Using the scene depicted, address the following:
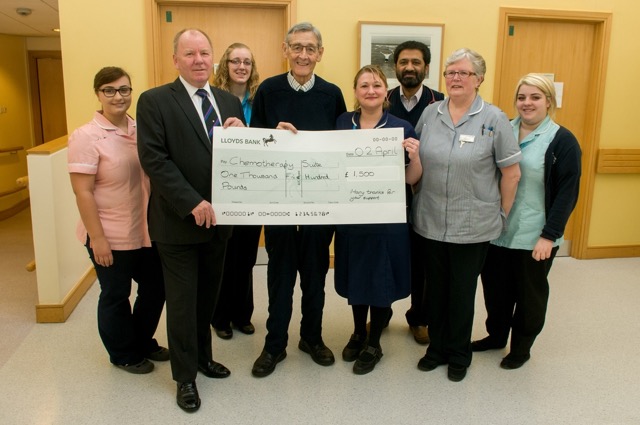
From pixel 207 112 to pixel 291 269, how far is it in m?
0.85

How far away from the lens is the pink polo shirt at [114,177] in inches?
92.0

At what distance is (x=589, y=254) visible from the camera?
4.71 metres

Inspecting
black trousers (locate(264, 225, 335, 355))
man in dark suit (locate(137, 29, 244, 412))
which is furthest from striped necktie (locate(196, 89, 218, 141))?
black trousers (locate(264, 225, 335, 355))

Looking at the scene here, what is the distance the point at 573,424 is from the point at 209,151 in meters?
1.94

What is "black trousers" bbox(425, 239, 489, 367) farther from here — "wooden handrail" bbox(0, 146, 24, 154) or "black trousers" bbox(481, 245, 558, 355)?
"wooden handrail" bbox(0, 146, 24, 154)

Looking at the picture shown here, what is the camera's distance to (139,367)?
105 inches

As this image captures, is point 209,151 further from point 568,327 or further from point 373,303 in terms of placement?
point 568,327

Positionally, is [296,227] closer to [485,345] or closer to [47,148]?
[485,345]

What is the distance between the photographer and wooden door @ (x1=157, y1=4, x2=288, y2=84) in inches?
157

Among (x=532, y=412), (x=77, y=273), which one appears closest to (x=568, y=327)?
(x=532, y=412)

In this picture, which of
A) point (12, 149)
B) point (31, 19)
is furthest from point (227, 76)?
point (12, 149)

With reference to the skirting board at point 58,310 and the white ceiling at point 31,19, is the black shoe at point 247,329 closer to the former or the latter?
the skirting board at point 58,310

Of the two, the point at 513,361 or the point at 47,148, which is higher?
the point at 47,148

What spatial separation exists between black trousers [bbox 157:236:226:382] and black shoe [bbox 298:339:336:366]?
62 cm
